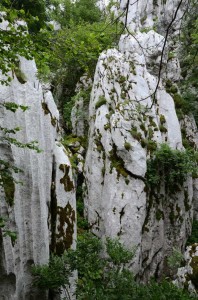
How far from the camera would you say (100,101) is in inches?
520

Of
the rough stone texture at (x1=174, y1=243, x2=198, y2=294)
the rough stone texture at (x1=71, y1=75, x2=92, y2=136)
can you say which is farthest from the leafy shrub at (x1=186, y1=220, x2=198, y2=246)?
the rough stone texture at (x1=71, y1=75, x2=92, y2=136)

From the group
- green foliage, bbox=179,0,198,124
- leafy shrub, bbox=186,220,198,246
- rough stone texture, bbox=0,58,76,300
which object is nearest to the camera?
rough stone texture, bbox=0,58,76,300

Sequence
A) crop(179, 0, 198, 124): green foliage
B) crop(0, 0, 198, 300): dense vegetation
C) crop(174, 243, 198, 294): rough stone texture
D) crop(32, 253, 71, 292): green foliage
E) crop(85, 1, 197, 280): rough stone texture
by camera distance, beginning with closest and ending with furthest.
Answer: crop(0, 0, 198, 300): dense vegetation
crop(32, 253, 71, 292): green foliage
crop(174, 243, 198, 294): rough stone texture
crop(85, 1, 197, 280): rough stone texture
crop(179, 0, 198, 124): green foliage

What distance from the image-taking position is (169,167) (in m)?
12.0

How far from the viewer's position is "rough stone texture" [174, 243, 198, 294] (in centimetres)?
813

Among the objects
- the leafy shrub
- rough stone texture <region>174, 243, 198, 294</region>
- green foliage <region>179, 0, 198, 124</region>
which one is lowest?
the leafy shrub

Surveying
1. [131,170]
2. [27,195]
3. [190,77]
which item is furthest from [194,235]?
[27,195]

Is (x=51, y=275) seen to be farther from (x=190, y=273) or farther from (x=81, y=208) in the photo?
(x=81, y=208)

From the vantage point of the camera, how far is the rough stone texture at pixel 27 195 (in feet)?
18.6

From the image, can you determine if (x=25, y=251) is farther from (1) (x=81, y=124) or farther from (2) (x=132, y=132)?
(1) (x=81, y=124)

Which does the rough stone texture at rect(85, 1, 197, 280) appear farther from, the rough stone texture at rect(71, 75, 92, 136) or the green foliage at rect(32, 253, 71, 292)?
the green foliage at rect(32, 253, 71, 292)

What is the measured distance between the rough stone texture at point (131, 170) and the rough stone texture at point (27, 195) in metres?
3.61

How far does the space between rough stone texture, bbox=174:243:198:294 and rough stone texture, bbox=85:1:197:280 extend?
2033 mm

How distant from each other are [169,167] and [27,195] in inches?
285
